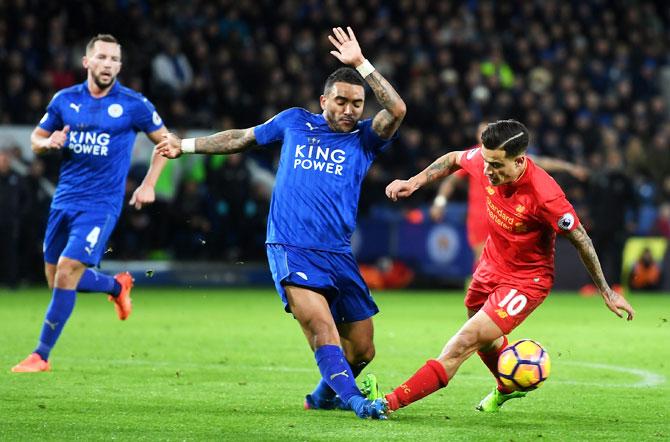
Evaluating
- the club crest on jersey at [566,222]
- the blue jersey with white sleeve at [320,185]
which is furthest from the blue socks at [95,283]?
the club crest on jersey at [566,222]

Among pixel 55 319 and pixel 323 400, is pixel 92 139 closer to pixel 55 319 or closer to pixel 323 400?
pixel 55 319

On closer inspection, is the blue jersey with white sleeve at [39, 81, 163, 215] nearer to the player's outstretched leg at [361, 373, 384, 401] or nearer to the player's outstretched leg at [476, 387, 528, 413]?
the player's outstretched leg at [361, 373, 384, 401]

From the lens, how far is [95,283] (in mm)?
10398

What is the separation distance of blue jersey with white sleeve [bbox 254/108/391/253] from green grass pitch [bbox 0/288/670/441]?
3.52 feet

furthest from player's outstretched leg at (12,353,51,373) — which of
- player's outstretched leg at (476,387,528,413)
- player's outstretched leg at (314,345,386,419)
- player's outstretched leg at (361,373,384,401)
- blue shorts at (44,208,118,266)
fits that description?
player's outstretched leg at (476,387,528,413)

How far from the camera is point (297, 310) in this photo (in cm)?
737

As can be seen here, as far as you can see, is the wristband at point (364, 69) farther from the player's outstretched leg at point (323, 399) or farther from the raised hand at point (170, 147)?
the player's outstretched leg at point (323, 399)

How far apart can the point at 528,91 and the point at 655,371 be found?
14287 millimetres

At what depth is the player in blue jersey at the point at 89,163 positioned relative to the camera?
9.78 m

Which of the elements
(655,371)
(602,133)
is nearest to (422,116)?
(602,133)

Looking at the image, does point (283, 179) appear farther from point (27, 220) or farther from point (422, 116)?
point (422, 116)

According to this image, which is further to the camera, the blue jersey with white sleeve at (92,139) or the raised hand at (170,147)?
the blue jersey with white sleeve at (92,139)

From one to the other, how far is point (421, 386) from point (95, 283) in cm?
414

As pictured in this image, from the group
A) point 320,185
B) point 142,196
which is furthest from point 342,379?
point 142,196
